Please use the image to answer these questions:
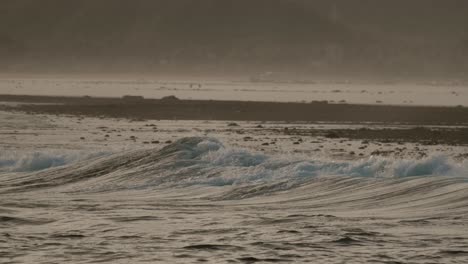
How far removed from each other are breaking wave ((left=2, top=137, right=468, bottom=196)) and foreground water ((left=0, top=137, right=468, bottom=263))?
0.09ft

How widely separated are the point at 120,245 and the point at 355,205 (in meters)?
5.42

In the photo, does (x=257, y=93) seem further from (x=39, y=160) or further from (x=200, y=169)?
(x=200, y=169)

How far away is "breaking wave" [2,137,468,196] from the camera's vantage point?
22.6 metres

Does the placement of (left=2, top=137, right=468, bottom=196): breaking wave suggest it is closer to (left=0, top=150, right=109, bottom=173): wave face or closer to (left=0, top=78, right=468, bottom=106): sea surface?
(left=0, top=150, right=109, bottom=173): wave face

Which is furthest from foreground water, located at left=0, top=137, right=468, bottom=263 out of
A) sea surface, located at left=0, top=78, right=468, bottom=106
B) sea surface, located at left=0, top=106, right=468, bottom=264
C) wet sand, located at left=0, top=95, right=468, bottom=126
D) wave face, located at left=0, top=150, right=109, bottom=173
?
sea surface, located at left=0, top=78, right=468, bottom=106

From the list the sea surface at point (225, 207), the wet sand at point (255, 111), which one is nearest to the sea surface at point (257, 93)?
the wet sand at point (255, 111)

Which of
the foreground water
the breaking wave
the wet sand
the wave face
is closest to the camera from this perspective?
the foreground water

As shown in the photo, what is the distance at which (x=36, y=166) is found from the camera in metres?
26.4

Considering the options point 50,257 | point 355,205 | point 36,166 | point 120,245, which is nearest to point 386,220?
point 355,205

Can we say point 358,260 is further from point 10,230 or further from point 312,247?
point 10,230

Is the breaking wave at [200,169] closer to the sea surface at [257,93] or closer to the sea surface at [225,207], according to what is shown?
the sea surface at [225,207]

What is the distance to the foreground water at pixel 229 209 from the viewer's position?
15.5 m

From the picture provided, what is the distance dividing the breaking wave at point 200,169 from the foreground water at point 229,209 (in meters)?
0.03

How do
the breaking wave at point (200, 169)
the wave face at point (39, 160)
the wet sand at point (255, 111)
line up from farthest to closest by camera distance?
the wet sand at point (255, 111), the wave face at point (39, 160), the breaking wave at point (200, 169)
